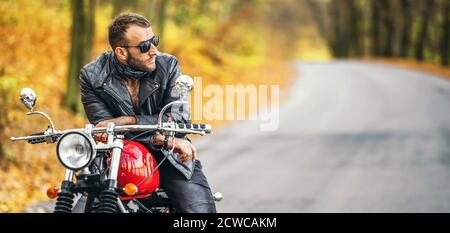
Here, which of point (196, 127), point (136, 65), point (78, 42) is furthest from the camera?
point (78, 42)

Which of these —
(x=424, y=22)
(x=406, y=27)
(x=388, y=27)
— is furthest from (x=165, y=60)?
(x=388, y=27)

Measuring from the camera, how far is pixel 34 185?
36.2 feet

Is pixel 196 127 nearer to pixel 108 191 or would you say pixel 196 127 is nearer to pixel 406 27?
pixel 108 191

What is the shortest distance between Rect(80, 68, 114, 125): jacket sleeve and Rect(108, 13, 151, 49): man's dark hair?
247mm

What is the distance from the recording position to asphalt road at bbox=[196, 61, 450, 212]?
10906 millimetres

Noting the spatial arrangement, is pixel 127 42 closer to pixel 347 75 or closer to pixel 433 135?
pixel 433 135

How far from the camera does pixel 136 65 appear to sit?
4.00m

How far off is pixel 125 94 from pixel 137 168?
1.45 feet

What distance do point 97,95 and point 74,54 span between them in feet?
38.9

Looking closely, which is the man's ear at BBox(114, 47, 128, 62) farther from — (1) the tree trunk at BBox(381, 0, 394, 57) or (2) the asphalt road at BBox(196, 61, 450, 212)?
(1) the tree trunk at BBox(381, 0, 394, 57)

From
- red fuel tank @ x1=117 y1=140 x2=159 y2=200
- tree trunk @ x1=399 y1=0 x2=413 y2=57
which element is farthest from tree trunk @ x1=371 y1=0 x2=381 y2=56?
red fuel tank @ x1=117 y1=140 x2=159 y2=200

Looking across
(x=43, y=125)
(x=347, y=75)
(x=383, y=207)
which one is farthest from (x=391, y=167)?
(x=347, y=75)

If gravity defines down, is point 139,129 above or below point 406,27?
below

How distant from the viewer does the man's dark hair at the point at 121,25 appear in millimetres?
3943
